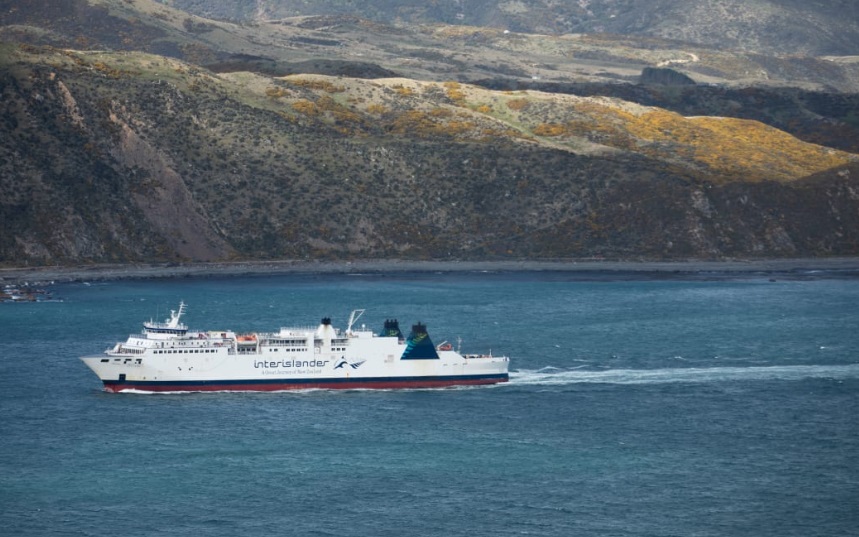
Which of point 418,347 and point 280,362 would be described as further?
point 418,347

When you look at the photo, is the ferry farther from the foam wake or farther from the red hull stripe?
the foam wake

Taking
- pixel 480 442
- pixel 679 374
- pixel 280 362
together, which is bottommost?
pixel 480 442

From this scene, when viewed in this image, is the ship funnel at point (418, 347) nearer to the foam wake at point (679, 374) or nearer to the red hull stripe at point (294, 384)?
the red hull stripe at point (294, 384)

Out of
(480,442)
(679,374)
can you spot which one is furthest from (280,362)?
(679,374)

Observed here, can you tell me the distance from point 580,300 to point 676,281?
95.8 feet

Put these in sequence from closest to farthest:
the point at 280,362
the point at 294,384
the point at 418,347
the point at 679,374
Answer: the point at 280,362 → the point at 294,384 → the point at 418,347 → the point at 679,374

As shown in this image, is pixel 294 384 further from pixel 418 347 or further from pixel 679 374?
pixel 679 374

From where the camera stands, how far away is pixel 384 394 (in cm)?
10656

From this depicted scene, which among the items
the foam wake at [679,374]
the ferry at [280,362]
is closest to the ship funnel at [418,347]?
the ferry at [280,362]

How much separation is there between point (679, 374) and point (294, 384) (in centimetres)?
3091

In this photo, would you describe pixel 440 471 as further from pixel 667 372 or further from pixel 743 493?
pixel 667 372

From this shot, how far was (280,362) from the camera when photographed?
107 metres

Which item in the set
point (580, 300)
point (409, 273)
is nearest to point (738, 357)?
point (580, 300)

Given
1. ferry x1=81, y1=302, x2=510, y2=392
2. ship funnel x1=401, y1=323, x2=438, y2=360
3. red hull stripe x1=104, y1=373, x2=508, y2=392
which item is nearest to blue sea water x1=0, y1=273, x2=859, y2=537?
red hull stripe x1=104, y1=373, x2=508, y2=392
